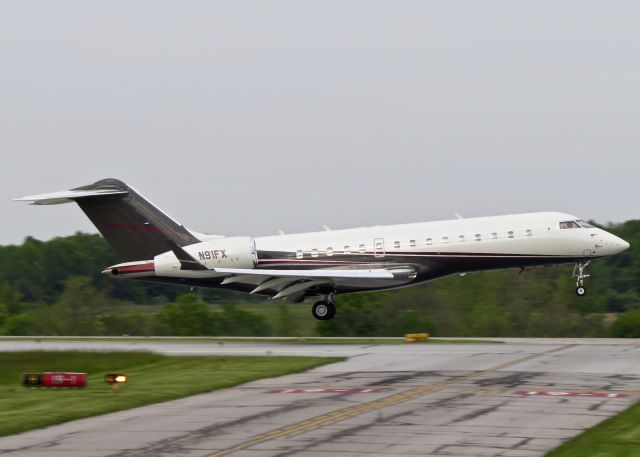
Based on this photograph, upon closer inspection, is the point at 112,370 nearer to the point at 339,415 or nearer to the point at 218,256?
the point at 218,256

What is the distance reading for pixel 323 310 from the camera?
47000 millimetres

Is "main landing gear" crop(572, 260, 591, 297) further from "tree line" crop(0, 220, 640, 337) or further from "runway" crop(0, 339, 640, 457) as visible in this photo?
"tree line" crop(0, 220, 640, 337)

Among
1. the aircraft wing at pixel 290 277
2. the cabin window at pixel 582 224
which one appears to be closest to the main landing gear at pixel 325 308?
the aircraft wing at pixel 290 277

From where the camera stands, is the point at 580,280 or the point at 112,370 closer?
the point at 112,370

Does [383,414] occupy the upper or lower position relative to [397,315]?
lower

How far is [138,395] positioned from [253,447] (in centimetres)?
845

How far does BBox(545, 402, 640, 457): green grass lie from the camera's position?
18.5m

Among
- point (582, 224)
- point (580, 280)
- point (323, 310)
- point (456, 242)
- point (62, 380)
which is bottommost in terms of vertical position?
point (62, 380)

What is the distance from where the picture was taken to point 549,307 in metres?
70.8

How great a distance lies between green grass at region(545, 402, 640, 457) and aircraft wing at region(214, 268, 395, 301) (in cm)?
2331

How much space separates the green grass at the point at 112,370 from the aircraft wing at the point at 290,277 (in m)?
7.00

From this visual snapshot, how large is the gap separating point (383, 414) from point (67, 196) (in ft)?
87.6

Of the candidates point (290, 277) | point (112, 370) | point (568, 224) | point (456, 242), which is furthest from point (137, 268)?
point (568, 224)

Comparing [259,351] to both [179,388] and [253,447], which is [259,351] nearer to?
[179,388]
